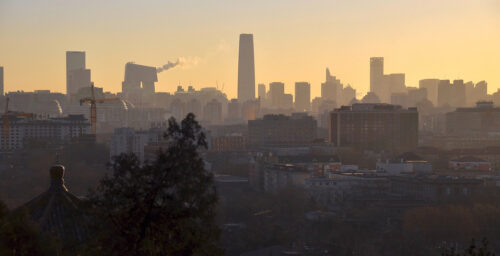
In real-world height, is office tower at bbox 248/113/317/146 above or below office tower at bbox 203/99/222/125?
below

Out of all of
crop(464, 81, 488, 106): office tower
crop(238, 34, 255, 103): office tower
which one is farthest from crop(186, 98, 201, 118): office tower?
crop(464, 81, 488, 106): office tower

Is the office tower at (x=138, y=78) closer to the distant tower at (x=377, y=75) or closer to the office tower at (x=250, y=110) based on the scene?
the office tower at (x=250, y=110)

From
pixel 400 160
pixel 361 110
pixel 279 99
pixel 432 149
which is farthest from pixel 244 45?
pixel 400 160

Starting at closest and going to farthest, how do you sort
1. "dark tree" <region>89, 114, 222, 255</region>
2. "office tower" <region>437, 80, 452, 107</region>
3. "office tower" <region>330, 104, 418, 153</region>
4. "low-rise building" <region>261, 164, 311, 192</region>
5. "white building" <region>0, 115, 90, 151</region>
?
"dark tree" <region>89, 114, 222, 255</region>, "low-rise building" <region>261, 164, 311, 192</region>, "office tower" <region>330, 104, 418, 153</region>, "white building" <region>0, 115, 90, 151</region>, "office tower" <region>437, 80, 452, 107</region>

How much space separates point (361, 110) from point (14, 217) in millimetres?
49100

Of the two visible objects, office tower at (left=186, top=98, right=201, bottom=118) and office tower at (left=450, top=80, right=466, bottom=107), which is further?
office tower at (left=186, top=98, right=201, bottom=118)

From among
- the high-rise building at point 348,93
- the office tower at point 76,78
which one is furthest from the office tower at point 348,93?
the office tower at point 76,78

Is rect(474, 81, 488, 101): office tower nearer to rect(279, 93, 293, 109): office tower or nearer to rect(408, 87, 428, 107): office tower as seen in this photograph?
rect(408, 87, 428, 107): office tower

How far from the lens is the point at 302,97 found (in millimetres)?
112812

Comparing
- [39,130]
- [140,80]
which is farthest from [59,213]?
[140,80]

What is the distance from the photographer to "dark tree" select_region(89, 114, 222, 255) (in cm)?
606

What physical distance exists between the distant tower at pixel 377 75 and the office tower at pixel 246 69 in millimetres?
15127

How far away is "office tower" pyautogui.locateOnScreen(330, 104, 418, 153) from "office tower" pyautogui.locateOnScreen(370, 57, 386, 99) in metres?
51.3

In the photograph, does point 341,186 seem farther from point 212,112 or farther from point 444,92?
point 212,112
